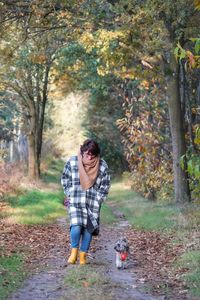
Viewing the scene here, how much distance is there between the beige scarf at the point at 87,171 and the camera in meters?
8.83

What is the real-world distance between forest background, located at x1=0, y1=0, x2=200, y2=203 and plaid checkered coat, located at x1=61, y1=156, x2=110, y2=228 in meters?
1.46

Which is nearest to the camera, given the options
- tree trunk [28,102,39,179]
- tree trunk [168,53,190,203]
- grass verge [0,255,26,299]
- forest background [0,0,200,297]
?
grass verge [0,255,26,299]

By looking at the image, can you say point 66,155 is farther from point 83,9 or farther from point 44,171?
point 83,9

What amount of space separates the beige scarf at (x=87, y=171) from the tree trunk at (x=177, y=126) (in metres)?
8.44

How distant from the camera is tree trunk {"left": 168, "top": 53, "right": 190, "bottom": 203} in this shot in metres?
17.0

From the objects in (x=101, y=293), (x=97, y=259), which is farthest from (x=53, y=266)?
(x=101, y=293)

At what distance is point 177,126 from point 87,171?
28.8ft

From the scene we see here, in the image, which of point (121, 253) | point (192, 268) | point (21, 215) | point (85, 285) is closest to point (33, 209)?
point (21, 215)

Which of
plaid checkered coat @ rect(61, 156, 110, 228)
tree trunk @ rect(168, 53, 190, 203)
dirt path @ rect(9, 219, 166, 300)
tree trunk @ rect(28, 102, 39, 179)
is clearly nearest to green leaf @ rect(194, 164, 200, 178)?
dirt path @ rect(9, 219, 166, 300)

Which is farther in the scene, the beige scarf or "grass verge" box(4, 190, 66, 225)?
"grass verge" box(4, 190, 66, 225)

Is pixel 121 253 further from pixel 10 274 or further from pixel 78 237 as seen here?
pixel 10 274

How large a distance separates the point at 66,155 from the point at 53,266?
49915 millimetres

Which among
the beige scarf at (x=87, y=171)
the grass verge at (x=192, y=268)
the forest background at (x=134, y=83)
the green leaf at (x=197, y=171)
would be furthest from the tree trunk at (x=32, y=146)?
the green leaf at (x=197, y=171)

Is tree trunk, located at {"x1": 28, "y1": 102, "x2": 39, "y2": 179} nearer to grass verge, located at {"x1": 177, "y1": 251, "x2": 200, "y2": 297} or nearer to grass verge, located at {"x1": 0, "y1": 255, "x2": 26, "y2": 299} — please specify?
grass verge, located at {"x1": 0, "y1": 255, "x2": 26, "y2": 299}
